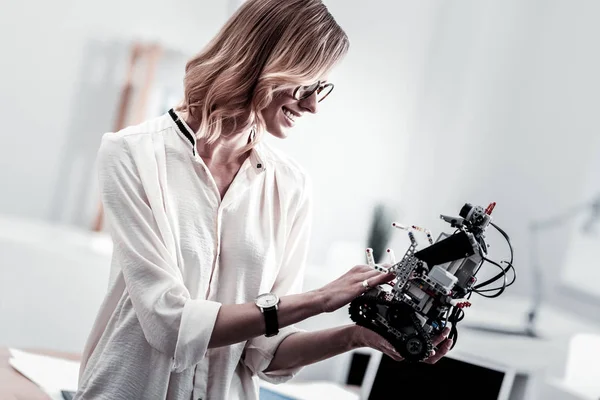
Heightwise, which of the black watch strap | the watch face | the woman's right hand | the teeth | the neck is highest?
the teeth

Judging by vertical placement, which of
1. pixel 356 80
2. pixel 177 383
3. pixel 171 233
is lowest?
pixel 177 383

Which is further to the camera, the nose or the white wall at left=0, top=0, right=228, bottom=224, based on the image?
the white wall at left=0, top=0, right=228, bottom=224

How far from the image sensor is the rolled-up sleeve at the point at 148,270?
134 cm

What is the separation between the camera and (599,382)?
8.32 ft

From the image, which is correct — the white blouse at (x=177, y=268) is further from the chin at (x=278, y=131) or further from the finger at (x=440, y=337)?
the finger at (x=440, y=337)

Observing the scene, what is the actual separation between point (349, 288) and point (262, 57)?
0.50 m

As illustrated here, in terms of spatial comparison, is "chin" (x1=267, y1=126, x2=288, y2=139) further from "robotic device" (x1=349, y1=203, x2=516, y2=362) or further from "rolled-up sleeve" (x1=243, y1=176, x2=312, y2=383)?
"robotic device" (x1=349, y1=203, x2=516, y2=362)

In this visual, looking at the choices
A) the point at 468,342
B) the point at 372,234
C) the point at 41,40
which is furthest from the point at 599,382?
the point at 41,40

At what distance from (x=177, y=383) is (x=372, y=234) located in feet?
5.42

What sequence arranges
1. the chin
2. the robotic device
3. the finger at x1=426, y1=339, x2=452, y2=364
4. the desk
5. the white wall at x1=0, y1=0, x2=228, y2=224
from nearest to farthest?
the robotic device, the finger at x1=426, y1=339, x2=452, y2=364, the chin, the desk, the white wall at x1=0, y1=0, x2=228, y2=224

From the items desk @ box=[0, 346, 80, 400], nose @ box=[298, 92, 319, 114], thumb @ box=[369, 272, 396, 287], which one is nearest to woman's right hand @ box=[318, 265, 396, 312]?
thumb @ box=[369, 272, 396, 287]

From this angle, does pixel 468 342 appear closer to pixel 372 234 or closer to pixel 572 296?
pixel 372 234

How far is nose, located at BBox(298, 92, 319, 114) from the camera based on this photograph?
1521mm

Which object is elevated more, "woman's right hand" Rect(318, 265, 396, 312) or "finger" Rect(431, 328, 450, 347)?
"woman's right hand" Rect(318, 265, 396, 312)
